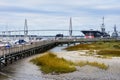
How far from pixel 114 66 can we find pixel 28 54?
26.4 metres

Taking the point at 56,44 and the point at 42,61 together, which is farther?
the point at 56,44

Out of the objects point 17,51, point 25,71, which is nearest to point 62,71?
point 25,71

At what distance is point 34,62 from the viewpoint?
56938mm

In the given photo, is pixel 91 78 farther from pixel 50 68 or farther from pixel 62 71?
pixel 50 68

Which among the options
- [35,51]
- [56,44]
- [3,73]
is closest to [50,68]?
[3,73]

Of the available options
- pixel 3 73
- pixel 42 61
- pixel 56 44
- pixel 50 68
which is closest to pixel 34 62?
pixel 42 61

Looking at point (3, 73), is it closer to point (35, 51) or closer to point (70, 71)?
point (70, 71)

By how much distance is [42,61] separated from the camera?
54.6 m

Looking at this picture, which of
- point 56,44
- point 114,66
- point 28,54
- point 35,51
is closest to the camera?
point 114,66

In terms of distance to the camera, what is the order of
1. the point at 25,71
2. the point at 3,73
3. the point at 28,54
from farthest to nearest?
the point at 28,54
the point at 25,71
the point at 3,73

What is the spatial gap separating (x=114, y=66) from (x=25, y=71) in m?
13.2

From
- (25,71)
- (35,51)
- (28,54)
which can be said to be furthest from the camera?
(35,51)

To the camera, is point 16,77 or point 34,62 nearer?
point 16,77

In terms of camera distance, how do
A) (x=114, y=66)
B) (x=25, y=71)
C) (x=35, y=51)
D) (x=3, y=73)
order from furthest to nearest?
(x=35, y=51) < (x=114, y=66) < (x=25, y=71) < (x=3, y=73)
